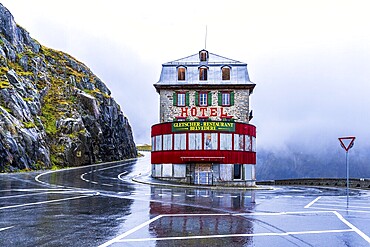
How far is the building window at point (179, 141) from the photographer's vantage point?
123ft

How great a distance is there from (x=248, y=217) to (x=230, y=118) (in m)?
31.4

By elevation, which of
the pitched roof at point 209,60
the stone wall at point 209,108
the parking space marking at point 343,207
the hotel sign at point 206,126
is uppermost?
the pitched roof at point 209,60

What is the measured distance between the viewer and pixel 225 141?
37.3 m

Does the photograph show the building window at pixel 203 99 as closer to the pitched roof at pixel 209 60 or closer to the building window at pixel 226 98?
the building window at pixel 226 98

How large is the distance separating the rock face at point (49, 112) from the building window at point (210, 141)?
20444 millimetres

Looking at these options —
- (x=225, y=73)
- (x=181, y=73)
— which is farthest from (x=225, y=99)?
(x=181, y=73)

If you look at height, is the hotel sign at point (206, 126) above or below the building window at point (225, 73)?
below

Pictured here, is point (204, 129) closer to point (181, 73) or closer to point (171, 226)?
point (181, 73)

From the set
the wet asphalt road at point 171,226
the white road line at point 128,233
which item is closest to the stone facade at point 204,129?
the wet asphalt road at point 171,226

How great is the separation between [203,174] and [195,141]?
328 cm

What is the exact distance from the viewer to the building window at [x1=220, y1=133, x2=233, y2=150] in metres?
37.2

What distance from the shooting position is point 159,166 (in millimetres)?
38750

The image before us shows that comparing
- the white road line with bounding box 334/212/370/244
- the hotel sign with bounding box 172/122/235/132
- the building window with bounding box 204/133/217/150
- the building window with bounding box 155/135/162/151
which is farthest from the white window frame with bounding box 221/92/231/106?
the white road line with bounding box 334/212/370/244

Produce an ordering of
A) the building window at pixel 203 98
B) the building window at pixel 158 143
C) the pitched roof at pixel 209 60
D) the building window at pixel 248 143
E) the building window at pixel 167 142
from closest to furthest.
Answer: the building window at pixel 167 142
the building window at pixel 248 143
the building window at pixel 158 143
the building window at pixel 203 98
the pitched roof at pixel 209 60
